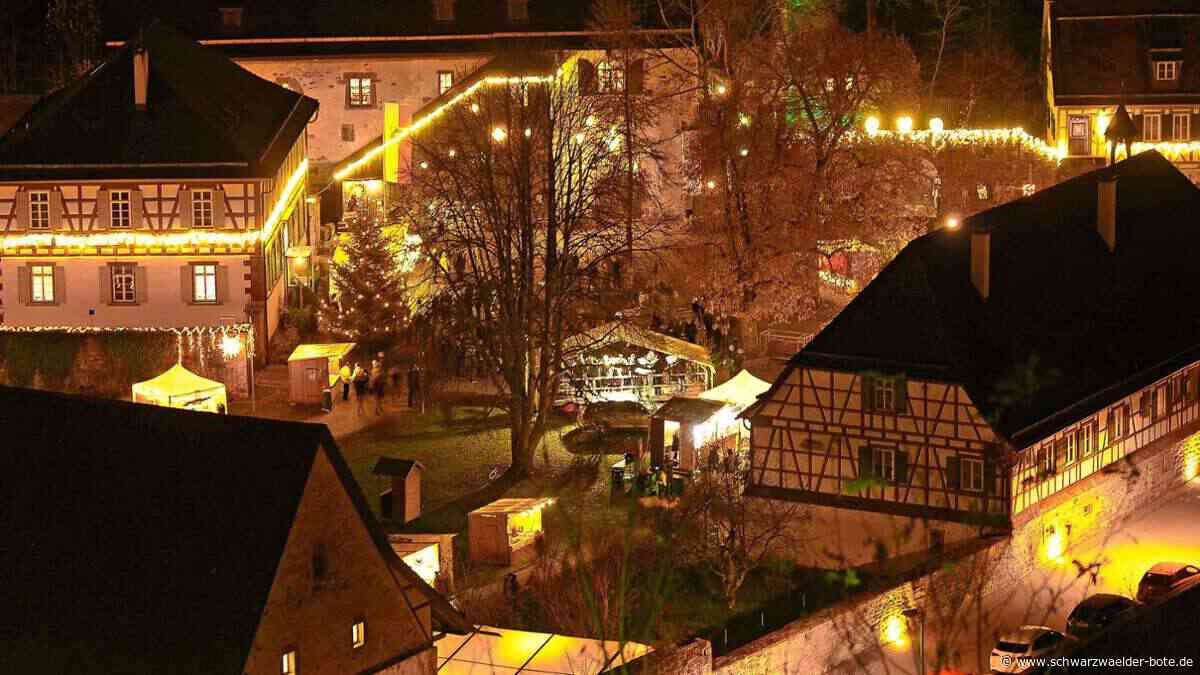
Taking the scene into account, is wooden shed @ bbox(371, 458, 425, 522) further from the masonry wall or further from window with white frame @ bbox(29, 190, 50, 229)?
window with white frame @ bbox(29, 190, 50, 229)

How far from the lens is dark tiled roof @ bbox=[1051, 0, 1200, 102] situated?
234 feet

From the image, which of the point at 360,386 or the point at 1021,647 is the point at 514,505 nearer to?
the point at 360,386

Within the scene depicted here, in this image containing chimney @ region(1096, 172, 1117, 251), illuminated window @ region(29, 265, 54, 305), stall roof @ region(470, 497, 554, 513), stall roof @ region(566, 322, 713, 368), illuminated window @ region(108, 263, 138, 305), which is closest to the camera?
stall roof @ region(470, 497, 554, 513)

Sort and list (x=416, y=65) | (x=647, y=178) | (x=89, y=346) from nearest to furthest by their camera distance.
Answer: (x=89, y=346) < (x=647, y=178) < (x=416, y=65)

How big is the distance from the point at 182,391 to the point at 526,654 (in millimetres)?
16351

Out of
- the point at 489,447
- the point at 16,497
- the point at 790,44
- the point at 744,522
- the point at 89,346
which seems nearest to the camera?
the point at 16,497

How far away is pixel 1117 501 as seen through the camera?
162 ft

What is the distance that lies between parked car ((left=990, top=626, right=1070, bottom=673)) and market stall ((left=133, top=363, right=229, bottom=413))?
768 inches

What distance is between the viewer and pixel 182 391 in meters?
56.2

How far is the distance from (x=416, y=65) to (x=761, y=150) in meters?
17.6

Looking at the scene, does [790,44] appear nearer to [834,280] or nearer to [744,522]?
[834,280]

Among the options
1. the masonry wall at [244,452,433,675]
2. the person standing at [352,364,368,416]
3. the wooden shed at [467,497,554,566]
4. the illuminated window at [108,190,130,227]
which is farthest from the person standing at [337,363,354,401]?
the masonry wall at [244,452,433,675]

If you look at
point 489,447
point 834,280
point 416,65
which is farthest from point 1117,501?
point 416,65

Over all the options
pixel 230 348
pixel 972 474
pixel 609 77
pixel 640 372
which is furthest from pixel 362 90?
pixel 972 474
